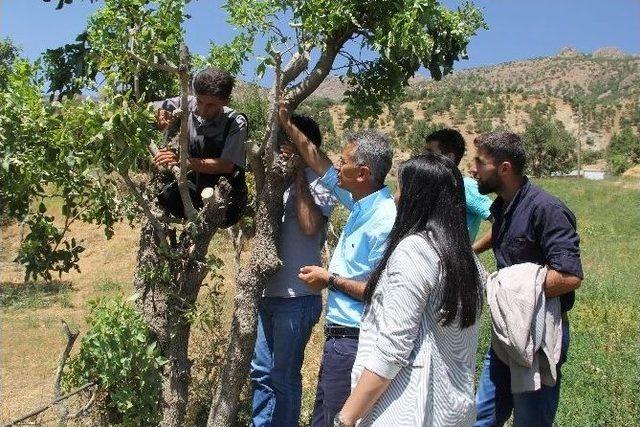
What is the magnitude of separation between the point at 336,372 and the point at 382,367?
33.6 inches

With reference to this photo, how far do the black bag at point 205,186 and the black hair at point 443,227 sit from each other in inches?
56.8

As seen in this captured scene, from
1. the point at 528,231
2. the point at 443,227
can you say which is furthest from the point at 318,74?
the point at 443,227

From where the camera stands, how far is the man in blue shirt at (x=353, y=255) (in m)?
2.81

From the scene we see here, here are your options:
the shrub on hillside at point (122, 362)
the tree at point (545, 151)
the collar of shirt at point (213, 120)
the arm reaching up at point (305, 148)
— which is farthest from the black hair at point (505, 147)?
the tree at point (545, 151)

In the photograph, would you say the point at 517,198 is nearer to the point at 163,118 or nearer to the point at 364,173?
the point at 364,173

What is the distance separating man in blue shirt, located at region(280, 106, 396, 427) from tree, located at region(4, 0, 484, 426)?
19.0 inches

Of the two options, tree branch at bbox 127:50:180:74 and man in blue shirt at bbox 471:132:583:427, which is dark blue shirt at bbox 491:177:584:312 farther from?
tree branch at bbox 127:50:180:74

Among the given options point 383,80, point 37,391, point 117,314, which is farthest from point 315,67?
point 37,391

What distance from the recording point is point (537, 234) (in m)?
2.92

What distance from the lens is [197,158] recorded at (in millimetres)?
3381

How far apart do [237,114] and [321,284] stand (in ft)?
3.28

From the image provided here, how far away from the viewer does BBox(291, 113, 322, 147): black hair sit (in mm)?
3367

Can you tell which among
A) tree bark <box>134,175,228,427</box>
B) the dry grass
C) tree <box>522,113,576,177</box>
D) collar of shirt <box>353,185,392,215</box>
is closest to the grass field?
the dry grass

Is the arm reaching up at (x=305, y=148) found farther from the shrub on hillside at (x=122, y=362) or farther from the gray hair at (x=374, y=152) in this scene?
the shrub on hillside at (x=122, y=362)
